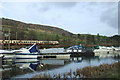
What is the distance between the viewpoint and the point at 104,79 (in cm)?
1254

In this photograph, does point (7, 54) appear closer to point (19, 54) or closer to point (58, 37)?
point (19, 54)

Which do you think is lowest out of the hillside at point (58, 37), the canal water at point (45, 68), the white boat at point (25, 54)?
the canal water at point (45, 68)

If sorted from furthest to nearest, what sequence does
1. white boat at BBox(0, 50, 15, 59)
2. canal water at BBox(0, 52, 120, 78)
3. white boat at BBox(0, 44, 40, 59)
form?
white boat at BBox(0, 44, 40, 59), white boat at BBox(0, 50, 15, 59), canal water at BBox(0, 52, 120, 78)

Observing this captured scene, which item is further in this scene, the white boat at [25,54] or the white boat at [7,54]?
the white boat at [25,54]

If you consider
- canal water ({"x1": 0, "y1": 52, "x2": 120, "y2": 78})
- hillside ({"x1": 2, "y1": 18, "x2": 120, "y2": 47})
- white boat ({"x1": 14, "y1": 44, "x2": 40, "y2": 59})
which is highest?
hillside ({"x1": 2, "y1": 18, "x2": 120, "y2": 47})

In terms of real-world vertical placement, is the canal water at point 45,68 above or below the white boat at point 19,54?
below

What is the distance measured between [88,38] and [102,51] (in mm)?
64102

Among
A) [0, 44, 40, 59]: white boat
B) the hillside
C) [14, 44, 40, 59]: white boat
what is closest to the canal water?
[14, 44, 40, 59]: white boat

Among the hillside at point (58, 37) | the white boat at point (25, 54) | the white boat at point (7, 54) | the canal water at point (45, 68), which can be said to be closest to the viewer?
the canal water at point (45, 68)

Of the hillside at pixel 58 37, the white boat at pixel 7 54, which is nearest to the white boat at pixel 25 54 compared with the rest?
the white boat at pixel 7 54

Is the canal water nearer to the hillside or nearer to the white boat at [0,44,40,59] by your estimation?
the white boat at [0,44,40,59]

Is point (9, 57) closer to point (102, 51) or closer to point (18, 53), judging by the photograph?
point (18, 53)

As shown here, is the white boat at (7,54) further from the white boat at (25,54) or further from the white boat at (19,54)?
the white boat at (25,54)

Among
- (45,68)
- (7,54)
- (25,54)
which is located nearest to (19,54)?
(25,54)
